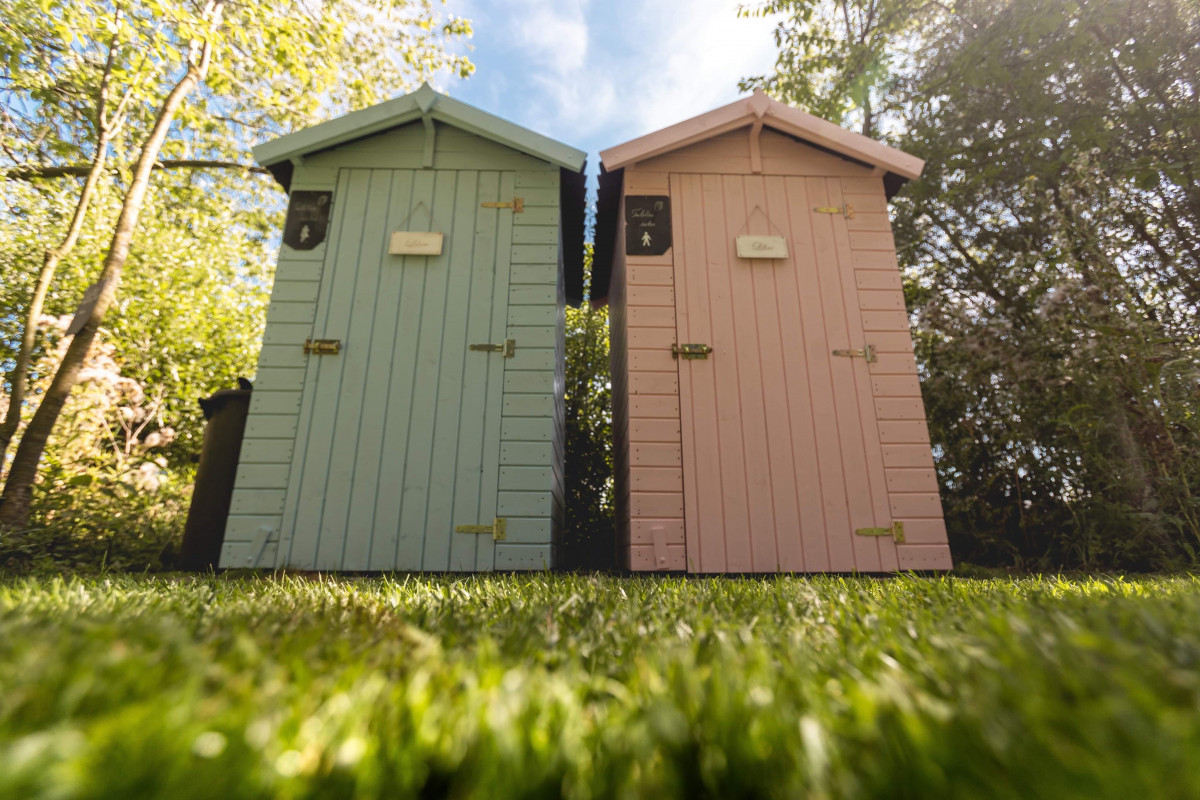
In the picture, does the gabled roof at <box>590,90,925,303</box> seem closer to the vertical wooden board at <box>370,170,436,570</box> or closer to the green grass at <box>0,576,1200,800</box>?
the vertical wooden board at <box>370,170,436,570</box>

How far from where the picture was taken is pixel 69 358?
13.7 feet

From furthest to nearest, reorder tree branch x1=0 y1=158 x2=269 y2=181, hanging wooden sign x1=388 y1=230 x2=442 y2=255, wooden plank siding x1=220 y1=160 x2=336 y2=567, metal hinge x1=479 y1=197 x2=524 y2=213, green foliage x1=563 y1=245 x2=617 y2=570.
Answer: green foliage x1=563 y1=245 x2=617 y2=570
tree branch x1=0 y1=158 x2=269 y2=181
metal hinge x1=479 y1=197 x2=524 y2=213
hanging wooden sign x1=388 y1=230 x2=442 y2=255
wooden plank siding x1=220 y1=160 x2=336 y2=567

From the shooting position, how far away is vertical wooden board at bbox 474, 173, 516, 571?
383 cm

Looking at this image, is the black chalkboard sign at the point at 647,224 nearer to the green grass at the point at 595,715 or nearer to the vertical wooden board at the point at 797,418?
the vertical wooden board at the point at 797,418

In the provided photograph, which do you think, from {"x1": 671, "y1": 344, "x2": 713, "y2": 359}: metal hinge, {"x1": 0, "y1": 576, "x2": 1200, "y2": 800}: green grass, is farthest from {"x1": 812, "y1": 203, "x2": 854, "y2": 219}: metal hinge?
{"x1": 0, "y1": 576, "x2": 1200, "y2": 800}: green grass

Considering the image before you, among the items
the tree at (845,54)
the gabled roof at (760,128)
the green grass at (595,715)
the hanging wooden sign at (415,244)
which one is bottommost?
the green grass at (595,715)

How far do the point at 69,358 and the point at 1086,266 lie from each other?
800 cm

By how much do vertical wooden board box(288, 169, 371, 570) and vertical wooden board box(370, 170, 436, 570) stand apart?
319 millimetres

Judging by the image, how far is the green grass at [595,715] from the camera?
0.48 metres

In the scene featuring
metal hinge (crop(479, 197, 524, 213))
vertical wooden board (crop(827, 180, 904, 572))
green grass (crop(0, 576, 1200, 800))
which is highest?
metal hinge (crop(479, 197, 524, 213))

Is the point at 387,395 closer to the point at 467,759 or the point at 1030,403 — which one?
the point at 467,759

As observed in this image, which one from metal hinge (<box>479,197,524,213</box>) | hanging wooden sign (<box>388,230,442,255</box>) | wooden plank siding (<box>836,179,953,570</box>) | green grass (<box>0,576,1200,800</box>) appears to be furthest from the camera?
metal hinge (<box>479,197,524,213</box>)

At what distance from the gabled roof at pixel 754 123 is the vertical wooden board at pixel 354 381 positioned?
177cm

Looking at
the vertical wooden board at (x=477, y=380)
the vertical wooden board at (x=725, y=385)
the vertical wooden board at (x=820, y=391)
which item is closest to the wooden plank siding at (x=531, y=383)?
the vertical wooden board at (x=477, y=380)
